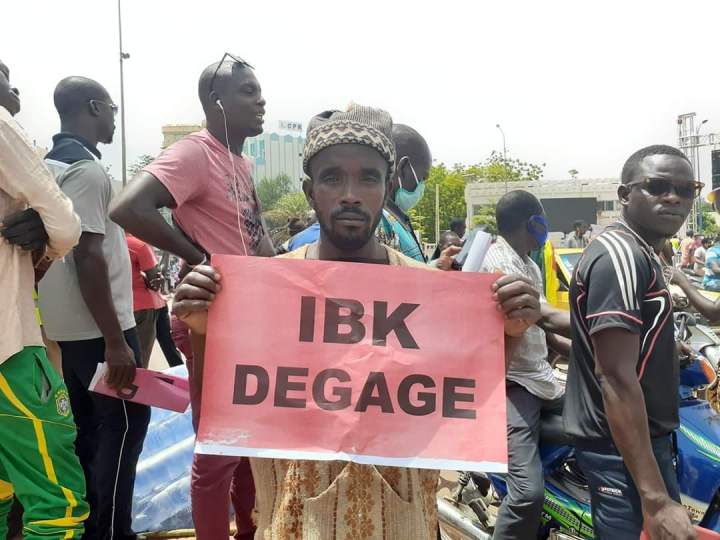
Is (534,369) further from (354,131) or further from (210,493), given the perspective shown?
(354,131)

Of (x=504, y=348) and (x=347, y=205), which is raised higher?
(x=347, y=205)

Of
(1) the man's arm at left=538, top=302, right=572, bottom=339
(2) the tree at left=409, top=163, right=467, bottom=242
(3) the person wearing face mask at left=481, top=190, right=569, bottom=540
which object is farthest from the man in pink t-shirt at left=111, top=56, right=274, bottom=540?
(2) the tree at left=409, top=163, right=467, bottom=242

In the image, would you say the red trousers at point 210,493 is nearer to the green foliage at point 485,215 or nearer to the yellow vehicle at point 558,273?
the yellow vehicle at point 558,273

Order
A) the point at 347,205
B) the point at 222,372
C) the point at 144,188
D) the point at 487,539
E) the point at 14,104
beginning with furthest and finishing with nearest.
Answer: the point at 487,539 → the point at 14,104 → the point at 144,188 → the point at 347,205 → the point at 222,372

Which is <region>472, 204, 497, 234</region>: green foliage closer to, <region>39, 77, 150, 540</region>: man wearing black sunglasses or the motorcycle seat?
the motorcycle seat

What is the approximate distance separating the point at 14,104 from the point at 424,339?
2259mm

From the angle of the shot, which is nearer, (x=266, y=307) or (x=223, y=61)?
(x=266, y=307)

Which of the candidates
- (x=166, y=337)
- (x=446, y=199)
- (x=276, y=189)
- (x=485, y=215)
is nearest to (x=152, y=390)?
(x=166, y=337)

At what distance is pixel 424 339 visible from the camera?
1.59 metres

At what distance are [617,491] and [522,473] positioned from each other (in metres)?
0.84

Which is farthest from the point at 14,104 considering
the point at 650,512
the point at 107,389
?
the point at 650,512

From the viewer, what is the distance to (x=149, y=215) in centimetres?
232

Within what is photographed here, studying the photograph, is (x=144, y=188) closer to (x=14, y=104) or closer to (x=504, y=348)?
(x=14, y=104)

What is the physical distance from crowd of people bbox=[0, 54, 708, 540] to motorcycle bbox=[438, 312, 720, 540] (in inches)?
6.8
